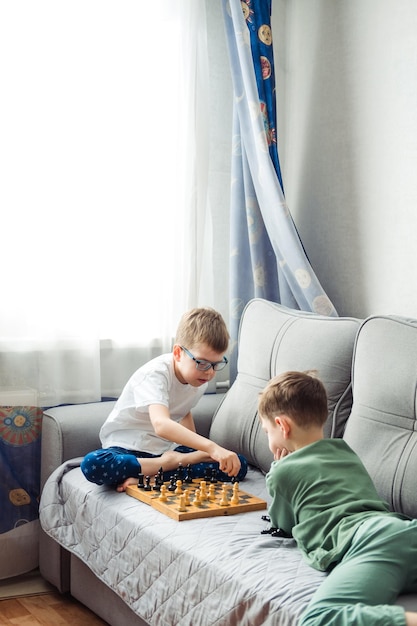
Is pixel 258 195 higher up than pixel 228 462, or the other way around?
pixel 258 195

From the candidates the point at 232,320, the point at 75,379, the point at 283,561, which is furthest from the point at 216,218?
the point at 283,561

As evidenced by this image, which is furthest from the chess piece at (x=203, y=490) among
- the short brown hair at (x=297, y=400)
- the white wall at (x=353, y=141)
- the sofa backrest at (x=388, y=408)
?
the white wall at (x=353, y=141)

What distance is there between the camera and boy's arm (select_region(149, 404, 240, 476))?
93.0 inches

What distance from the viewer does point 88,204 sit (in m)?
2.93

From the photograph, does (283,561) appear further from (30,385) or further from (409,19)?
(409,19)

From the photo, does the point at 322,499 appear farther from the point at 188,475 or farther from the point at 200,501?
the point at 188,475

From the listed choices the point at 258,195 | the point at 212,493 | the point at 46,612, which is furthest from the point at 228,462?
the point at 258,195

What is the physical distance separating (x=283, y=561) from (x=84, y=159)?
5.63 feet

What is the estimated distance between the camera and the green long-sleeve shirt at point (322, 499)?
69.7 inches

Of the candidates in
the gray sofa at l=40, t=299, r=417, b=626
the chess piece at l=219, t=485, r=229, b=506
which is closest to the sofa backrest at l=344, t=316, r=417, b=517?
the gray sofa at l=40, t=299, r=417, b=626

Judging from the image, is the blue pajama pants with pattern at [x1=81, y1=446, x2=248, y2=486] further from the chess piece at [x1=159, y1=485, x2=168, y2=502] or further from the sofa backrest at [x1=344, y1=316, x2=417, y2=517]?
the sofa backrest at [x1=344, y1=316, x2=417, y2=517]

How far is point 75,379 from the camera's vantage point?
295 cm

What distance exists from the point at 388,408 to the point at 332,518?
487 mm

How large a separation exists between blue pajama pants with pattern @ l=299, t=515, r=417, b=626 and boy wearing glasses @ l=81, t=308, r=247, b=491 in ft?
2.43
